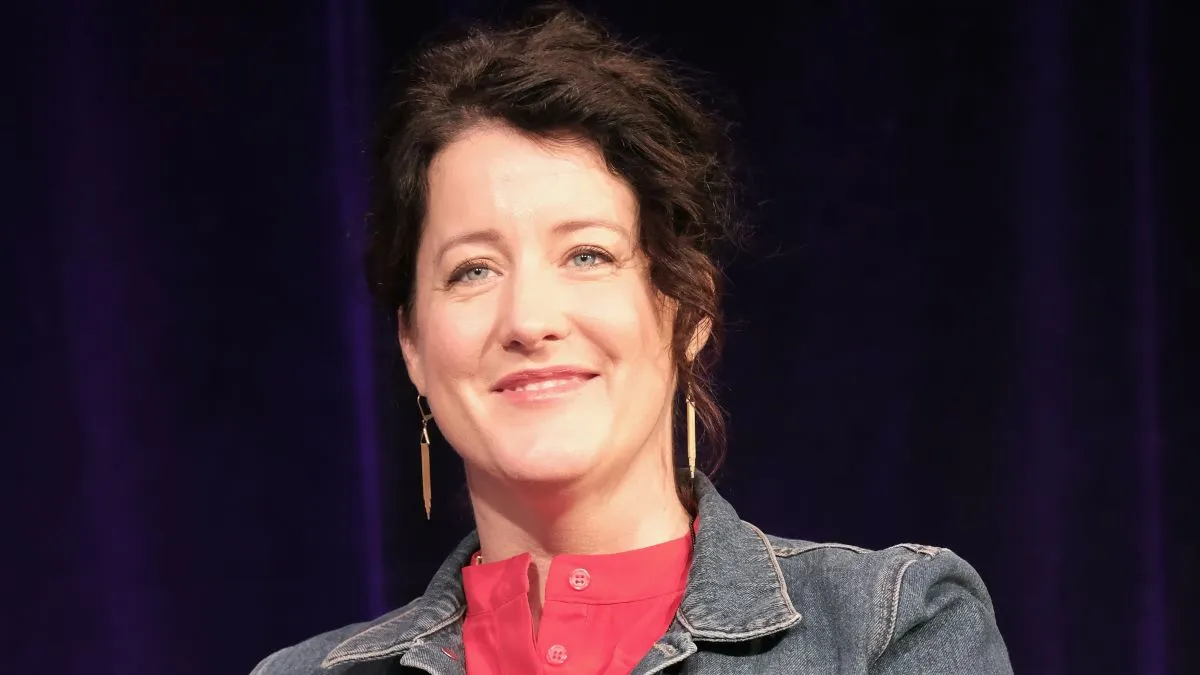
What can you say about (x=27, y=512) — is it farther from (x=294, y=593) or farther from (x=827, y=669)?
(x=827, y=669)

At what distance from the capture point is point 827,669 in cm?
131

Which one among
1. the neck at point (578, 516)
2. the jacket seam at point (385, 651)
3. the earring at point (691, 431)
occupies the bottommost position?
the jacket seam at point (385, 651)

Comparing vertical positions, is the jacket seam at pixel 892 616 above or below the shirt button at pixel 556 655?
above

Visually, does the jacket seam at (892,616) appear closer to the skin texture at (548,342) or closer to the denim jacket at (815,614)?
the denim jacket at (815,614)

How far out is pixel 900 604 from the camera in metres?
1.29

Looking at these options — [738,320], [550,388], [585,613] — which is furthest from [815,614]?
[738,320]

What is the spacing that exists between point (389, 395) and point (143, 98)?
0.53m

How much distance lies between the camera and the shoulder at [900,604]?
1288 millimetres

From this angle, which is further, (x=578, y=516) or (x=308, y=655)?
(x=308, y=655)

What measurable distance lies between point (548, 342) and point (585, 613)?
26 cm

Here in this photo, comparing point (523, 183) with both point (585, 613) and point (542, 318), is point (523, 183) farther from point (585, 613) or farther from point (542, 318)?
point (585, 613)

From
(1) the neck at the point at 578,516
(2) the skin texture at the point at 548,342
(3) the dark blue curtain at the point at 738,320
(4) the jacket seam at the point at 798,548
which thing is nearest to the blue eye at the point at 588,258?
(2) the skin texture at the point at 548,342

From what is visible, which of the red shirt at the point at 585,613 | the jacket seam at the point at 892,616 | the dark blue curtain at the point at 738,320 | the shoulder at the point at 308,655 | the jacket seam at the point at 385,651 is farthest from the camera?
the dark blue curtain at the point at 738,320

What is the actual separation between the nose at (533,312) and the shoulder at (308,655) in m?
0.41
